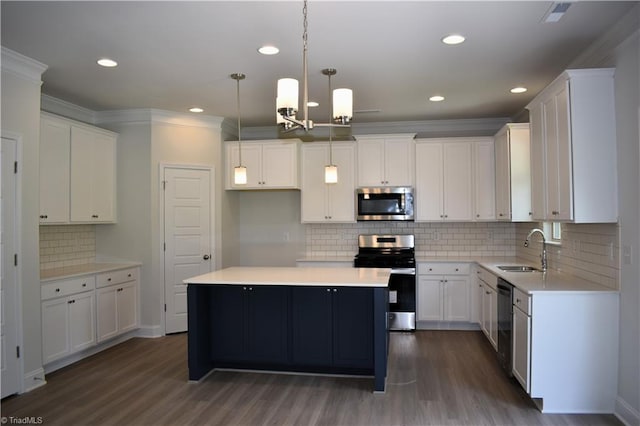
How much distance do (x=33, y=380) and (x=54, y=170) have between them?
1982mm

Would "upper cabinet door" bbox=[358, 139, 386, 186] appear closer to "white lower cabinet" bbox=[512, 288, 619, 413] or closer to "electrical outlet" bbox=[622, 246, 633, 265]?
"white lower cabinet" bbox=[512, 288, 619, 413]

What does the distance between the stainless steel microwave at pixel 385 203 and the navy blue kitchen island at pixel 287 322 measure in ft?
6.17

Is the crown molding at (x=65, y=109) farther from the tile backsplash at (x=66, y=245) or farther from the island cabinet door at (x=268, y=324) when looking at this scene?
the island cabinet door at (x=268, y=324)

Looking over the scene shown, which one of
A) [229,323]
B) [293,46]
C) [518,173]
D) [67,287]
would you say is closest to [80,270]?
[67,287]

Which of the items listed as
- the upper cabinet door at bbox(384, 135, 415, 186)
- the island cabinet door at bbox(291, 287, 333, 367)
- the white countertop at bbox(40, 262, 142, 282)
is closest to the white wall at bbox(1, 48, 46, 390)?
the white countertop at bbox(40, 262, 142, 282)

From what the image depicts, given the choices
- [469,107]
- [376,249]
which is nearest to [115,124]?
[376,249]

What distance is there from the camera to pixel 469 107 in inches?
219

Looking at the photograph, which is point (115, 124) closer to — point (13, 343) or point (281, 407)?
point (13, 343)

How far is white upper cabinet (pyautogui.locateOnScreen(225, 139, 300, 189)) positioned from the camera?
615 cm

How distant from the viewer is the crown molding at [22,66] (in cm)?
366

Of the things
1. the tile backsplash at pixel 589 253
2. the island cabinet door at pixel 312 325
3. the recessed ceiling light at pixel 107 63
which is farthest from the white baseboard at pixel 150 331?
the tile backsplash at pixel 589 253

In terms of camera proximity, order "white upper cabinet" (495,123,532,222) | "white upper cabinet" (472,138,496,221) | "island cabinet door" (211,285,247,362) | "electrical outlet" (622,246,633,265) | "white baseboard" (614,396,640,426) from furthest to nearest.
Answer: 1. "white upper cabinet" (472,138,496,221)
2. "white upper cabinet" (495,123,532,222)
3. "island cabinet door" (211,285,247,362)
4. "electrical outlet" (622,246,633,265)
5. "white baseboard" (614,396,640,426)

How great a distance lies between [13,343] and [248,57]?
2973mm

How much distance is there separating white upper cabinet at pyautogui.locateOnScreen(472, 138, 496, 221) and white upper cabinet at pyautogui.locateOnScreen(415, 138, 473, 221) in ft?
0.22
